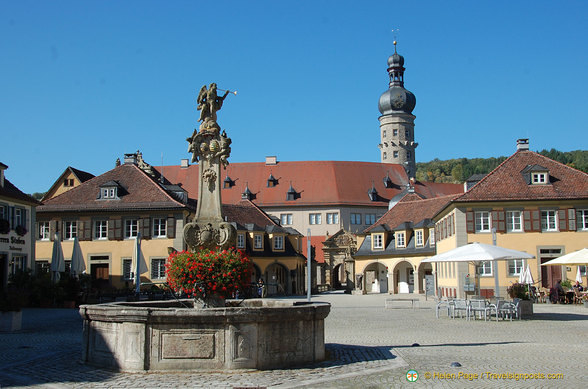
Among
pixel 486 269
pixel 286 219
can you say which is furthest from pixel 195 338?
pixel 286 219

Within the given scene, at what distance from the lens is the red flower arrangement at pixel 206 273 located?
12.1 meters

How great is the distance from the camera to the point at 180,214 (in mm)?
41094

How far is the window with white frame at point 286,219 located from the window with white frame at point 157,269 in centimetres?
3488

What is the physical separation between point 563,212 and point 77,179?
37591 mm

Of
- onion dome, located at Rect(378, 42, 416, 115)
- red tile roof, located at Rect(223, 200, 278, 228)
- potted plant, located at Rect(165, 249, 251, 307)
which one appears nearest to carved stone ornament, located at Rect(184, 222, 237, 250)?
potted plant, located at Rect(165, 249, 251, 307)

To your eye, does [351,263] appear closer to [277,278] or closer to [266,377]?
[277,278]

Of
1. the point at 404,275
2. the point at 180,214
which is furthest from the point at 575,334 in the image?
the point at 404,275

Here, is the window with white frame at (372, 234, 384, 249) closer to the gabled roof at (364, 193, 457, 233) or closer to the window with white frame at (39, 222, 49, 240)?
the gabled roof at (364, 193, 457, 233)

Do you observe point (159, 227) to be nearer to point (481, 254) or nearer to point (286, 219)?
point (481, 254)

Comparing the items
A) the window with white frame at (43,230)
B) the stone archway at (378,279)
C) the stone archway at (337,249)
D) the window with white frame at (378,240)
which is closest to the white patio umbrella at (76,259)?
the window with white frame at (43,230)

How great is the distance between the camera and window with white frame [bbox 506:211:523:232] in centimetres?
3638

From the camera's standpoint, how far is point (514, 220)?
3644 cm

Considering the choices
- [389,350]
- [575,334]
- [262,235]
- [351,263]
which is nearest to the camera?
[389,350]

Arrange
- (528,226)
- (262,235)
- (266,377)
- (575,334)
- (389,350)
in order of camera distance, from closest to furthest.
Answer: (266,377) → (389,350) → (575,334) → (528,226) → (262,235)
